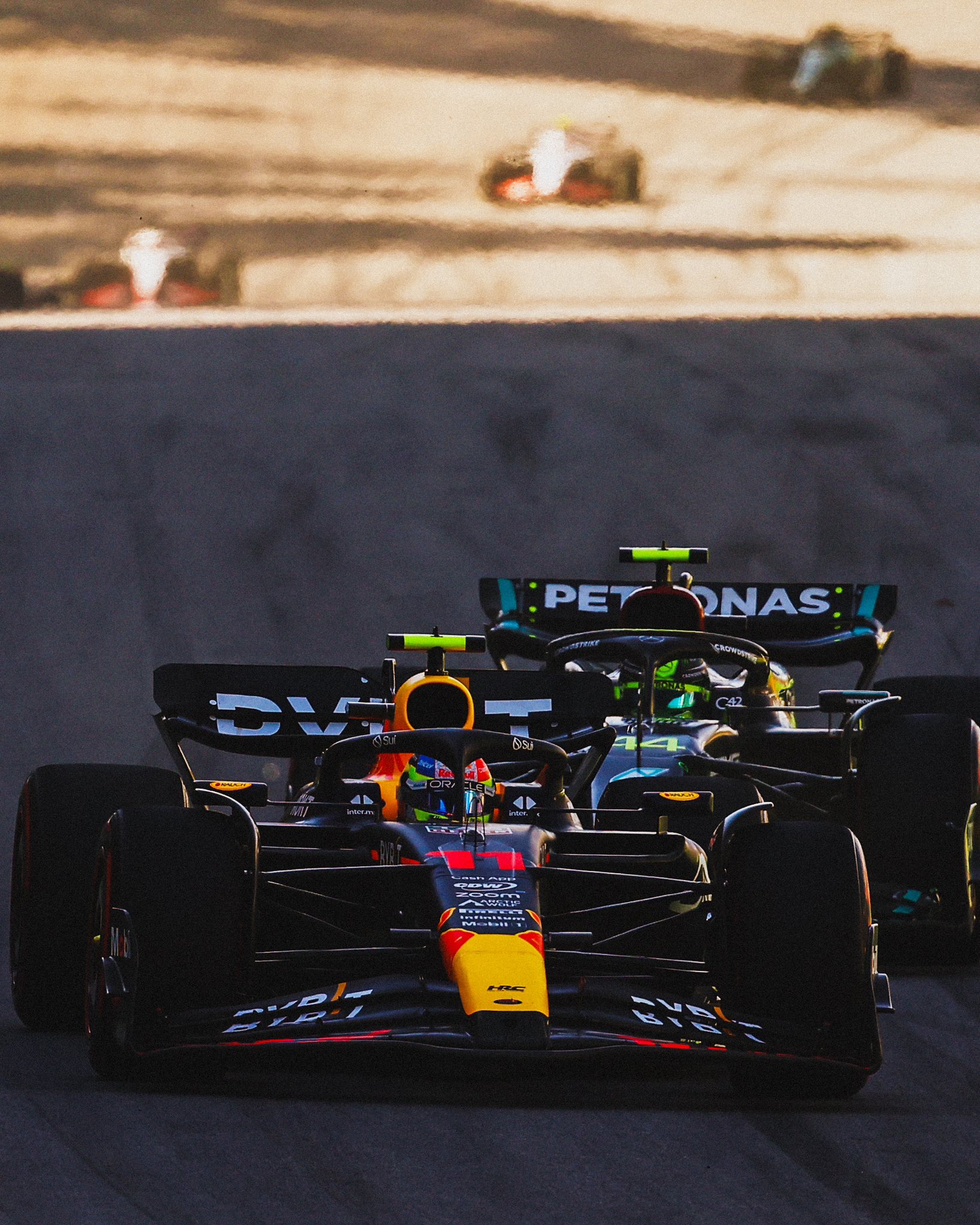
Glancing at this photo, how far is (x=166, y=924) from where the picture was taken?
574 cm

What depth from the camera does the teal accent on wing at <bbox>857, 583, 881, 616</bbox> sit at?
11375 millimetres

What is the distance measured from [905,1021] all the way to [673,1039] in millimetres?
2150

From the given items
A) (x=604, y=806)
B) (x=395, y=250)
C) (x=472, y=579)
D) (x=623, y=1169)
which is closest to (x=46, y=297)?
(x=395, y=250)

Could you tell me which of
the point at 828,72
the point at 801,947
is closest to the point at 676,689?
the point at 801,947

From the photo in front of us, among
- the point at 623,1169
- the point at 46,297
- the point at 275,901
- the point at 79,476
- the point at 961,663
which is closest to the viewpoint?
the point at 623,1169

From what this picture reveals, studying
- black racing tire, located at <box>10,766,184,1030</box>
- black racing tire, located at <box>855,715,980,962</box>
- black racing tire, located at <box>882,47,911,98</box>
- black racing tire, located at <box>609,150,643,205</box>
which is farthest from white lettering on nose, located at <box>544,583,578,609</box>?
black racing tire, located at <box>882,47,911,98</box>

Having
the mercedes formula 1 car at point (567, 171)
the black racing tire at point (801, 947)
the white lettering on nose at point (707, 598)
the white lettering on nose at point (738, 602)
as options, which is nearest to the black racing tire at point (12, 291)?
the mercedes formula 1 car at point (567, 171)

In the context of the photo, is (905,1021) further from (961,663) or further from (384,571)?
(384,571)

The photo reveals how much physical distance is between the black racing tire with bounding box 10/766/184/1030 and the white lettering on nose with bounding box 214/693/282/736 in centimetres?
100

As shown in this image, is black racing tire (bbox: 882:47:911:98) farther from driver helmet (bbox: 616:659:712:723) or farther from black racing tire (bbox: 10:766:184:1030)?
black racing tire (bbox: 10:766:184:1030)

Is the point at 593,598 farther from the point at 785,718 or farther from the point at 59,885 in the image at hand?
the point at 59,885

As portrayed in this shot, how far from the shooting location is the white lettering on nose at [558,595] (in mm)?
11570

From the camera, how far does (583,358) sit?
19.6 meters

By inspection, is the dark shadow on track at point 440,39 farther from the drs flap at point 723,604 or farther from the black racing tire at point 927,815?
the black racing tire at point 927,815
